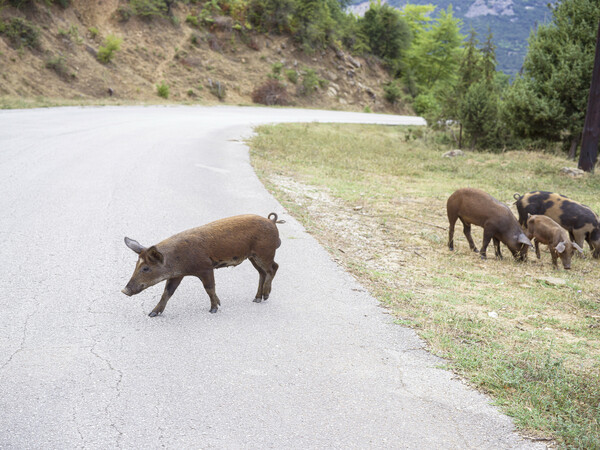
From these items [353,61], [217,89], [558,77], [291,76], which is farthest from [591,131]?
[353,61]

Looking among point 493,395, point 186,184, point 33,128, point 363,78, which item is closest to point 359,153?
point 186,184

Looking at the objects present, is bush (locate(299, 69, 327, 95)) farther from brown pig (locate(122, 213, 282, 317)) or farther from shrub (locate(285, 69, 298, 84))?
brown pig (locate(122, 213, 282, 317))

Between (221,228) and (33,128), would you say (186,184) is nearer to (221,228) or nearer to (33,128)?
(221,228)

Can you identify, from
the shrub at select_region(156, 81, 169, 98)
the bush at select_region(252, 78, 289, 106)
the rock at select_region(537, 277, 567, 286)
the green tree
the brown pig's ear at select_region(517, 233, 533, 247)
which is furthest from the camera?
the green tree

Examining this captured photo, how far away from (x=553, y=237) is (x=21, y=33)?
30.5 meters

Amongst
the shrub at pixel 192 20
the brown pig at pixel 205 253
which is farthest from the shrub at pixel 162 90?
the brown pig at pixel 205 253

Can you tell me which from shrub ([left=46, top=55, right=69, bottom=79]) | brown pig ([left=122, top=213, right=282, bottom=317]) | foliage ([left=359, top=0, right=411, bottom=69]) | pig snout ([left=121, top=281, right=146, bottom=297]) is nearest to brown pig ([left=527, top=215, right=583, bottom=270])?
brown pig ([left=122, top=213, right=282, bottom=317])

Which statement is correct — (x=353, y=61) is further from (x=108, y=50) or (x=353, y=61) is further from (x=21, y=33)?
(x=21, y=33)

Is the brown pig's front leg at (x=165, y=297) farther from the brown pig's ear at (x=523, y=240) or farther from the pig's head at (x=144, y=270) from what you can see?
the brown pig's ear at (x=523, y=240)

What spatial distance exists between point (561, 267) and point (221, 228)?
19.4ft

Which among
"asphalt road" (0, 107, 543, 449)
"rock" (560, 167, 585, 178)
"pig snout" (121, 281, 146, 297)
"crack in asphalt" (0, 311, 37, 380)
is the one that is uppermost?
"pig snout" (121, 281, 146, 297)

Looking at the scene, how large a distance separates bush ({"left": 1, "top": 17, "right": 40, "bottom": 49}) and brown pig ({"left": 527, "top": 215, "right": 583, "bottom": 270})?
96.0ft

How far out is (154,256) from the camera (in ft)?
16.4

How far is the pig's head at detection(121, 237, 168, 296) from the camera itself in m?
4.99
